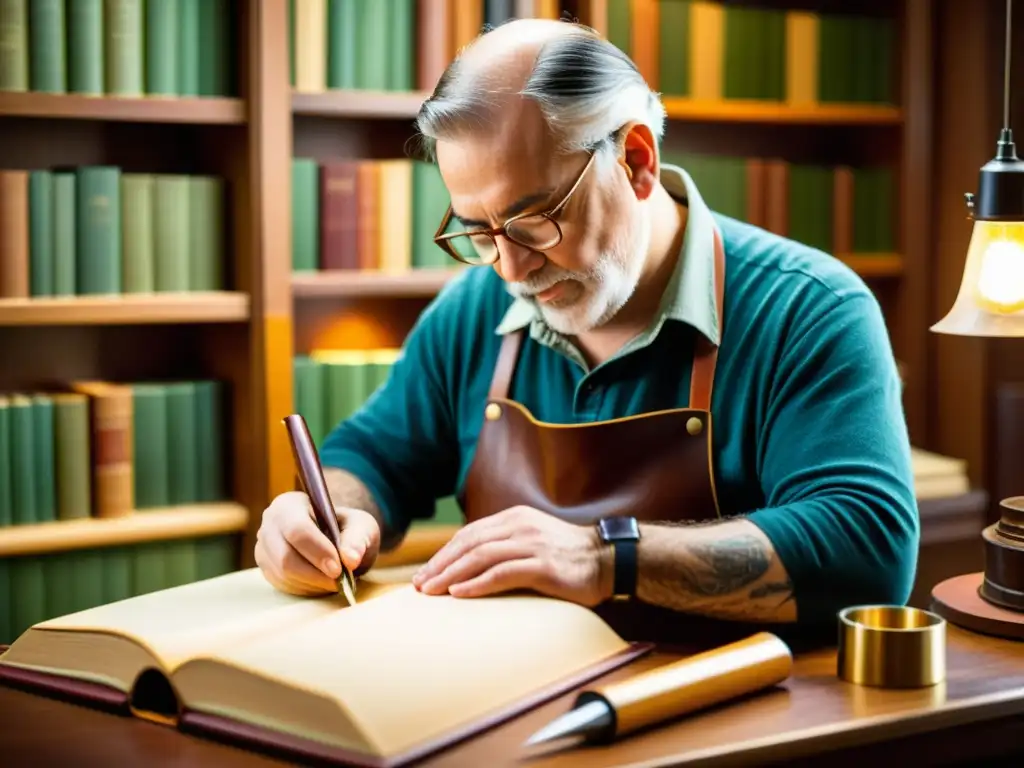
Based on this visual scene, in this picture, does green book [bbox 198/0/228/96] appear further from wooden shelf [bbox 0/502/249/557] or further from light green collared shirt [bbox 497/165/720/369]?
light green collared shirt [bbox 497/165/720/369]

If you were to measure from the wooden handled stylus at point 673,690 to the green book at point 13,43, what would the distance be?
6.53 feet

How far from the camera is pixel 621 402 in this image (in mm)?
1812

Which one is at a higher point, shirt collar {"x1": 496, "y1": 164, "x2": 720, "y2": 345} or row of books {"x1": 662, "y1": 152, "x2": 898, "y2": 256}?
row of books {"x1": 662, "y1": 152, "x2": 898, "y2": 256}

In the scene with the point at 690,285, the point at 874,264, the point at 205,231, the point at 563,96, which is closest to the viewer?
the point at 563,96

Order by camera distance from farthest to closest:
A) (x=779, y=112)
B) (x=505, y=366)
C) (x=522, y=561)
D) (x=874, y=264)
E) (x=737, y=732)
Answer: (x=874, y=264)
(x=779, y=112)
(x=505, y=366)
(x=522, y=561)
(x=737, y=732)

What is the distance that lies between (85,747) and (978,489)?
9.14 ft

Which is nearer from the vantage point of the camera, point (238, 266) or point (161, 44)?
point (161, 44)

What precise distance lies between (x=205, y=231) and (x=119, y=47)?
40cm

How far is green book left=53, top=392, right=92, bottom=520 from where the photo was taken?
2.82m

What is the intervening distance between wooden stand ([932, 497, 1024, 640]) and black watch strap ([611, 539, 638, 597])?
336 mm

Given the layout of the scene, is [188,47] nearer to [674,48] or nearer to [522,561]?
[674,48]

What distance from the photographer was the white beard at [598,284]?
1738 mm

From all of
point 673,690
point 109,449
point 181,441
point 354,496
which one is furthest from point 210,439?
point 673,690

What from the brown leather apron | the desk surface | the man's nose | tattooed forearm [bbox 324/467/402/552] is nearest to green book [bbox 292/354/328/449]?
tattooed forearm [bbox 324/467/402/552]
